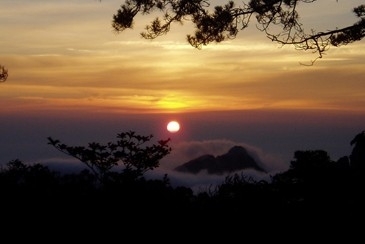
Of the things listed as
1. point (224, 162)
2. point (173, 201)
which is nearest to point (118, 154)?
point (173, 201)

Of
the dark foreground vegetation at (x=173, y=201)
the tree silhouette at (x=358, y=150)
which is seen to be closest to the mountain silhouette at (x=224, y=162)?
the tree silhouette at (x=358, y=150)

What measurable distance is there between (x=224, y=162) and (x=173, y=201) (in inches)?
2233

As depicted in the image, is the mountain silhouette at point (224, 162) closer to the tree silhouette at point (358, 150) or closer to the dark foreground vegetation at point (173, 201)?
the tree silhouette at point (358, 150)

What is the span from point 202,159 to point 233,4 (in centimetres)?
5591

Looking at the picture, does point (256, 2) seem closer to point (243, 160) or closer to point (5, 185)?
point (5, 185)

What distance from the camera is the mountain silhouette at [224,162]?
205 ft

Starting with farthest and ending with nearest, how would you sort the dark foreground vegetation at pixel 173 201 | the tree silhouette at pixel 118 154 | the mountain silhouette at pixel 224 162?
1. the mountain silhouette at pixel 224 162
2. the tree silhouette at pixel 118 154
3. the dark foreground vegetation at pixel 173 201

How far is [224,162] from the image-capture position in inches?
2511

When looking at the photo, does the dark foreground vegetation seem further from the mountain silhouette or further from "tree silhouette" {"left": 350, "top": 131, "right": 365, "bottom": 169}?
the mountain silhouette

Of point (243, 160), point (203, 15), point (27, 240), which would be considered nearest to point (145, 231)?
point (27, 240)

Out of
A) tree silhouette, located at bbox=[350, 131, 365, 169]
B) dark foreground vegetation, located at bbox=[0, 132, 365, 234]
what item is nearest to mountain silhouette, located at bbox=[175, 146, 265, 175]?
tree silhouette, located at bbox=[350, 131, 365, 169]

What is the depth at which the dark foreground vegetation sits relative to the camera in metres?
6.79

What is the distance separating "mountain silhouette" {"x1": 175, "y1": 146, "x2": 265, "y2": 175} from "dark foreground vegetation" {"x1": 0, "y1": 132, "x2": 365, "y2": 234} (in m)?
51.8

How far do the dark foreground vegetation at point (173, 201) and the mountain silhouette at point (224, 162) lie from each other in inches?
2038
